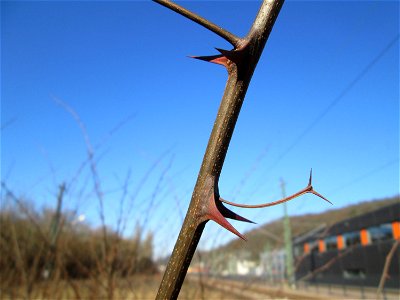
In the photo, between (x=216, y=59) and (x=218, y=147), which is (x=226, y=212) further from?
(x=216, y=59)

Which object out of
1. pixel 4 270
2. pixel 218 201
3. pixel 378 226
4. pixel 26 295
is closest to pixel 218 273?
pixel 26 295

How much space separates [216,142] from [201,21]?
0.50ft

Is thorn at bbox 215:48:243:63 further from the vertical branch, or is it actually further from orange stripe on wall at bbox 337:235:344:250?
orange stripe on wall at bbox 337:235:344:250

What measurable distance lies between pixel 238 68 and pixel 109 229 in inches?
124

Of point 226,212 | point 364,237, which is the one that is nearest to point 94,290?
point 226,212

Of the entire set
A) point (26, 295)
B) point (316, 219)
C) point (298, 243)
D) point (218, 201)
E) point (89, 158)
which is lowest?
point (26, 295)

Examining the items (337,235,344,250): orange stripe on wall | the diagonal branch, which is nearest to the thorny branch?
the diagonal branch

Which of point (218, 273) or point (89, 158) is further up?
point (89, 158)

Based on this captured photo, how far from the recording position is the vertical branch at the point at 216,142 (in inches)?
17.3

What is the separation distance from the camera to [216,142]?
45 cm

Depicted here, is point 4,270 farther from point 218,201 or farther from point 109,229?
point 218,201

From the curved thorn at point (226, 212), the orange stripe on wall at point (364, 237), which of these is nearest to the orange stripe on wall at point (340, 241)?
Result: the orange stripe on wall at point (364, 237)

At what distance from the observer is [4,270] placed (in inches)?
164

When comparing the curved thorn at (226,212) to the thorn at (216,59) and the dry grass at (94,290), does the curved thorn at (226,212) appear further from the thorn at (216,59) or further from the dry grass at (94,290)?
the dry grass at (94,290)
